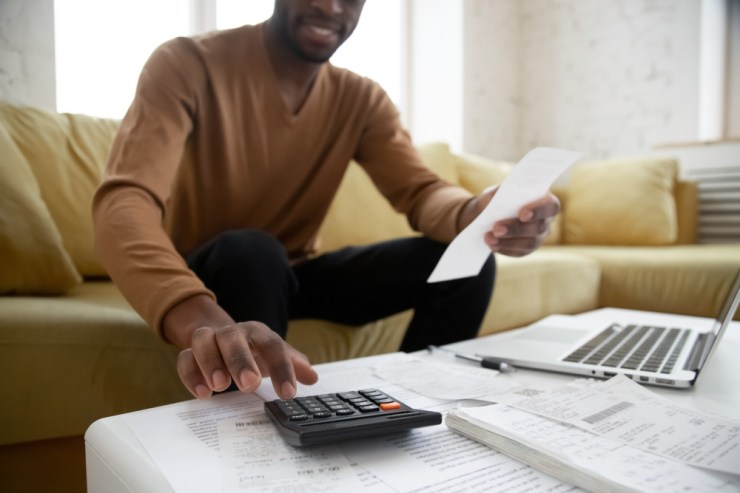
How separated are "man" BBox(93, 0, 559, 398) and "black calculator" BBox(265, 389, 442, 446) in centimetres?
32

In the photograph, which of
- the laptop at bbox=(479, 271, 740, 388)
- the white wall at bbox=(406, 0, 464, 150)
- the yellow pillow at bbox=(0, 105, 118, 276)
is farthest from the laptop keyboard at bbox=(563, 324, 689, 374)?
the white wall at bbox=(406, 0, 464, 150)

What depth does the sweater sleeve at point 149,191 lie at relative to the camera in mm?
645

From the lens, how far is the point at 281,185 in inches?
42.9

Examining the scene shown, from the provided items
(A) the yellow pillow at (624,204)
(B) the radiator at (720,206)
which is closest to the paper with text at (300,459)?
(A) the yellow pillow at (624,204)

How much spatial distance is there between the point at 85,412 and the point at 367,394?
0.54 m

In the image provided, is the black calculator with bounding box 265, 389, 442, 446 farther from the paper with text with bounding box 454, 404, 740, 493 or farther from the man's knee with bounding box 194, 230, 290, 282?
the man's knee with bounding box 194, 230, 290, 282


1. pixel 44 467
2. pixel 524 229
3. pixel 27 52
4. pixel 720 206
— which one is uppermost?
pixel 27 52

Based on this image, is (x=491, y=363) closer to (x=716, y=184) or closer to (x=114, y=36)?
(x=114, y=36)

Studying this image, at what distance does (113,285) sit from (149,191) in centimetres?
53

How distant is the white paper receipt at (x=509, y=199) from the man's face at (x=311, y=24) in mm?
513

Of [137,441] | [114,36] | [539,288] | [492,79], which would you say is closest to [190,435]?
[137,441]

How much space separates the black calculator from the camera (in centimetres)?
40

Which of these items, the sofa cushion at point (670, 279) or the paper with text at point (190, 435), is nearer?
the paper with text at point (190, 435)

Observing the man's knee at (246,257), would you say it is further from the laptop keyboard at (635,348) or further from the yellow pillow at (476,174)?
the yellow pillow at (476,174)
